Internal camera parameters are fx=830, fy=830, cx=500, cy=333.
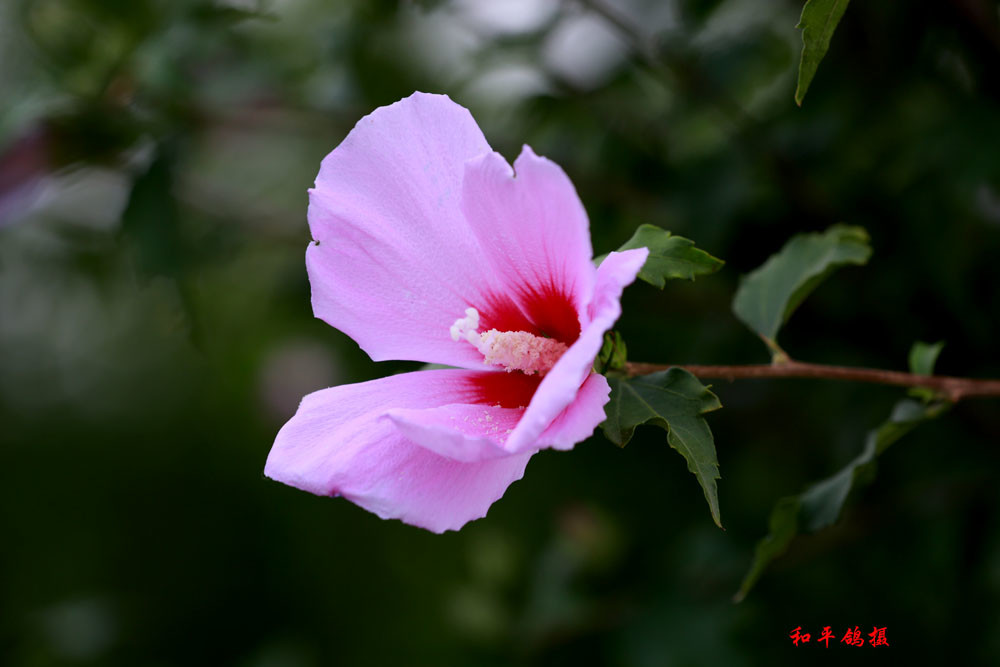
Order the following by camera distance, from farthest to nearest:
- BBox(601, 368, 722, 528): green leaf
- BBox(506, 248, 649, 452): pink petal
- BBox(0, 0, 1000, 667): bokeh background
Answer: BBox(0, 0, 1000, 667): bokeh background → BBox(601, 368, 722, 528): green leaf → BBox(506, 248, 649, 452): pink petal

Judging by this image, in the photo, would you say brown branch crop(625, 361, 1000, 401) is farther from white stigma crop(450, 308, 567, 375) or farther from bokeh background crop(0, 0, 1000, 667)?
bokeh background crop(0, 0, 1000, 667)

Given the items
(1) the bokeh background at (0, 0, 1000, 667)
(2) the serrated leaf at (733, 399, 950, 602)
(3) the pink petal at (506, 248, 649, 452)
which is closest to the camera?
(3) the pink petal at (506, 248, 649, 452)

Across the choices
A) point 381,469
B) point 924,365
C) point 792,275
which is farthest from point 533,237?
point 924,365

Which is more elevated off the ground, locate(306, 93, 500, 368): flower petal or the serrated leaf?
locate(306, 93, 500, 368): flower petal

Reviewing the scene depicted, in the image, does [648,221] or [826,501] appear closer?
[826,501]

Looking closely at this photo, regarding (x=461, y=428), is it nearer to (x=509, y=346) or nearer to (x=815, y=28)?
(x=509, y=346)

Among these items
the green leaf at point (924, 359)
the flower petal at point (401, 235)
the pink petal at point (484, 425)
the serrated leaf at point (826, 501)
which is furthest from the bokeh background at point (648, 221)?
the pink petal at point (484, 425)

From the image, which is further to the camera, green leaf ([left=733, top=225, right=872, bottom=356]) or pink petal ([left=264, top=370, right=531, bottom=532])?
green leaf ([left=733, top=225, right=872, bottom=356])

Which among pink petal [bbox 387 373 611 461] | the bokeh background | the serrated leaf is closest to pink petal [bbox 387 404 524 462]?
pink petal [bbox 387 373 611 461]
